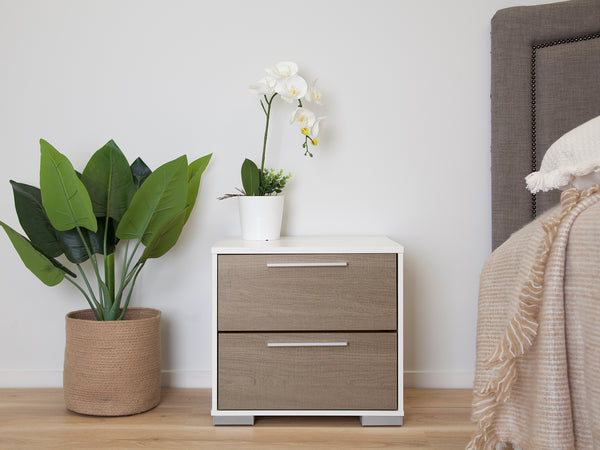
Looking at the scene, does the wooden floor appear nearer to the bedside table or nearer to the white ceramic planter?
the bedside table

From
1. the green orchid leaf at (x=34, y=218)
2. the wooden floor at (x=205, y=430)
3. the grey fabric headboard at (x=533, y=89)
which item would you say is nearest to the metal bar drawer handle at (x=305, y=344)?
the wooden floor at (x=205, y=430)

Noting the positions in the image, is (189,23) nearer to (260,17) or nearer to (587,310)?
(260,17)

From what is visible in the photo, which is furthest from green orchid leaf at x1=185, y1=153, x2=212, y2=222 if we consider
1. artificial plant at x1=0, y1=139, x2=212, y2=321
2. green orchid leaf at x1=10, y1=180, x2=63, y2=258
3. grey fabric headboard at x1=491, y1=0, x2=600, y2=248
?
grey fabric headboard at x1=491, y1=0, x2=600, y2=248

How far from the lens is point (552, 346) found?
861 mm

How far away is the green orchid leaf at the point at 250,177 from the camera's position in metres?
1.72

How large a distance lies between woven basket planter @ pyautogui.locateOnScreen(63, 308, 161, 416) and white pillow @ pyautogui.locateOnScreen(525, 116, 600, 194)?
1.16m

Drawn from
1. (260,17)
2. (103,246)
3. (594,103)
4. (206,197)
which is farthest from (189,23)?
(594,103)

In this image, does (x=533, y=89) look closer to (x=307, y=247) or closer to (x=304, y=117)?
(x=304, y=117)

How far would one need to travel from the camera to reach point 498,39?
5.78 feet

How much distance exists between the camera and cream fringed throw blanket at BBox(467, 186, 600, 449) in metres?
0.83

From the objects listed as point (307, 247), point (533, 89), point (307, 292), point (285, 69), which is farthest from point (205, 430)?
point (533, 89)

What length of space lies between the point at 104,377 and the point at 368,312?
78 cm

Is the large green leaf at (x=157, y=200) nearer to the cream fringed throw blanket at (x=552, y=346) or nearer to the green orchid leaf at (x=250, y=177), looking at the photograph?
the green orchid leaf at (x=250, y=177)

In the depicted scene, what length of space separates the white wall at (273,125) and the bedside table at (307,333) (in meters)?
0.38
